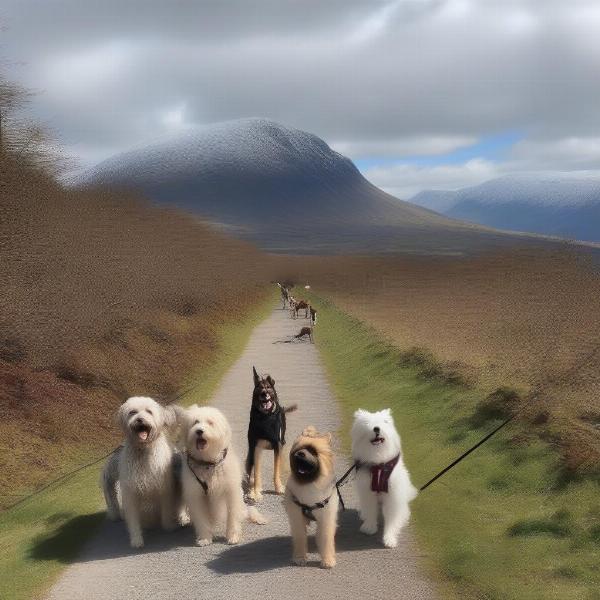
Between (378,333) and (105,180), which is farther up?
(105,180)

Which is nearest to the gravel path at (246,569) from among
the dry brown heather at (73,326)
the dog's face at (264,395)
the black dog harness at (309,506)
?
the black dog harness at (309,506)

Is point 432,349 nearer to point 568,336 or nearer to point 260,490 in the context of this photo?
point 568,336

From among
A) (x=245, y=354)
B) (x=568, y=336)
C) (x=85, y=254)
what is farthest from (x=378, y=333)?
(x=85, y=254)

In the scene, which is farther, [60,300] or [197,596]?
[60,300]

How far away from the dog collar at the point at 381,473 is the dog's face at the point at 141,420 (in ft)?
8.54

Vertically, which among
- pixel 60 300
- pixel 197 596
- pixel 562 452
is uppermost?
pixel 60 300

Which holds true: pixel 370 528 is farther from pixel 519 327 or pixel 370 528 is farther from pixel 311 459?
pixel 519 327

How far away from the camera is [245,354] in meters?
28.4

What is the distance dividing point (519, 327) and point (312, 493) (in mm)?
20054

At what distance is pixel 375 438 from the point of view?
9164 mm

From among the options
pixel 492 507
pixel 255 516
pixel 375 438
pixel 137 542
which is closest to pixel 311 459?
pixel 375 438

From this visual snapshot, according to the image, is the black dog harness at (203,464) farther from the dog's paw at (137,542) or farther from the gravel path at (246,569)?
the dog's paw at (137,542)

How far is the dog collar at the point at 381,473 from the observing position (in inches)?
367

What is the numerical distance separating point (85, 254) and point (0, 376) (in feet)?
18.0
